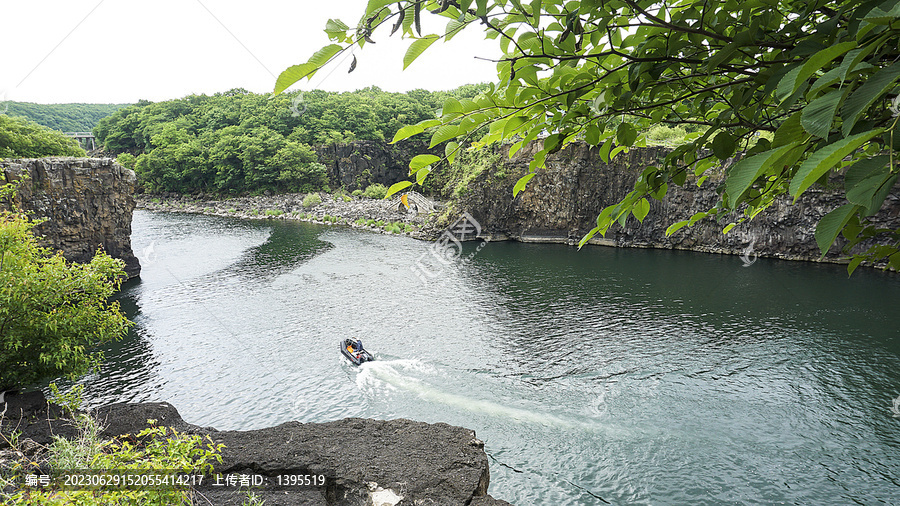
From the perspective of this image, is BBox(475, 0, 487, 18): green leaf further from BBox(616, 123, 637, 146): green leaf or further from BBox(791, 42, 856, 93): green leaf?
BBox(616, 123, 637, 146): green leaf

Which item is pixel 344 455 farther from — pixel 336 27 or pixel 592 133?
pixel 336 27

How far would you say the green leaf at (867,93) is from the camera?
101 cm

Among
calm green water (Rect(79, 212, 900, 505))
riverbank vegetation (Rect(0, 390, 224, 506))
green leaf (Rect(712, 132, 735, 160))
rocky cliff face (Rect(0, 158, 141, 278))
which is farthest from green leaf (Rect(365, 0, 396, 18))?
rocky cliff face (Rect(0, 158, 141, 278))

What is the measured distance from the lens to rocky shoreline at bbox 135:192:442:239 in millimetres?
42906

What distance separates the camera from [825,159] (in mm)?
916

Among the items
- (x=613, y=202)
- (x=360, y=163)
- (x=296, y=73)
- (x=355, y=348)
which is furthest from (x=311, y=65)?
(x=360, y=163)

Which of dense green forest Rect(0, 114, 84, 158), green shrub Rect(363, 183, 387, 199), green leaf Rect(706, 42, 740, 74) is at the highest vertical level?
dense green forest Rect(0, 114, 84, 158)

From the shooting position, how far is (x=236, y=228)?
43.3 meters

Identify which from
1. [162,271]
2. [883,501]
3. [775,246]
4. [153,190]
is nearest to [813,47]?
[883,501]

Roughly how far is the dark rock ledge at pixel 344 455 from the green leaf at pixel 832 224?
6431 millimetres

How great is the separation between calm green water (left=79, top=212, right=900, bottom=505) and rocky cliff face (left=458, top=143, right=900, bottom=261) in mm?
3204

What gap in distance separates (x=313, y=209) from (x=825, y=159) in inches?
2119
